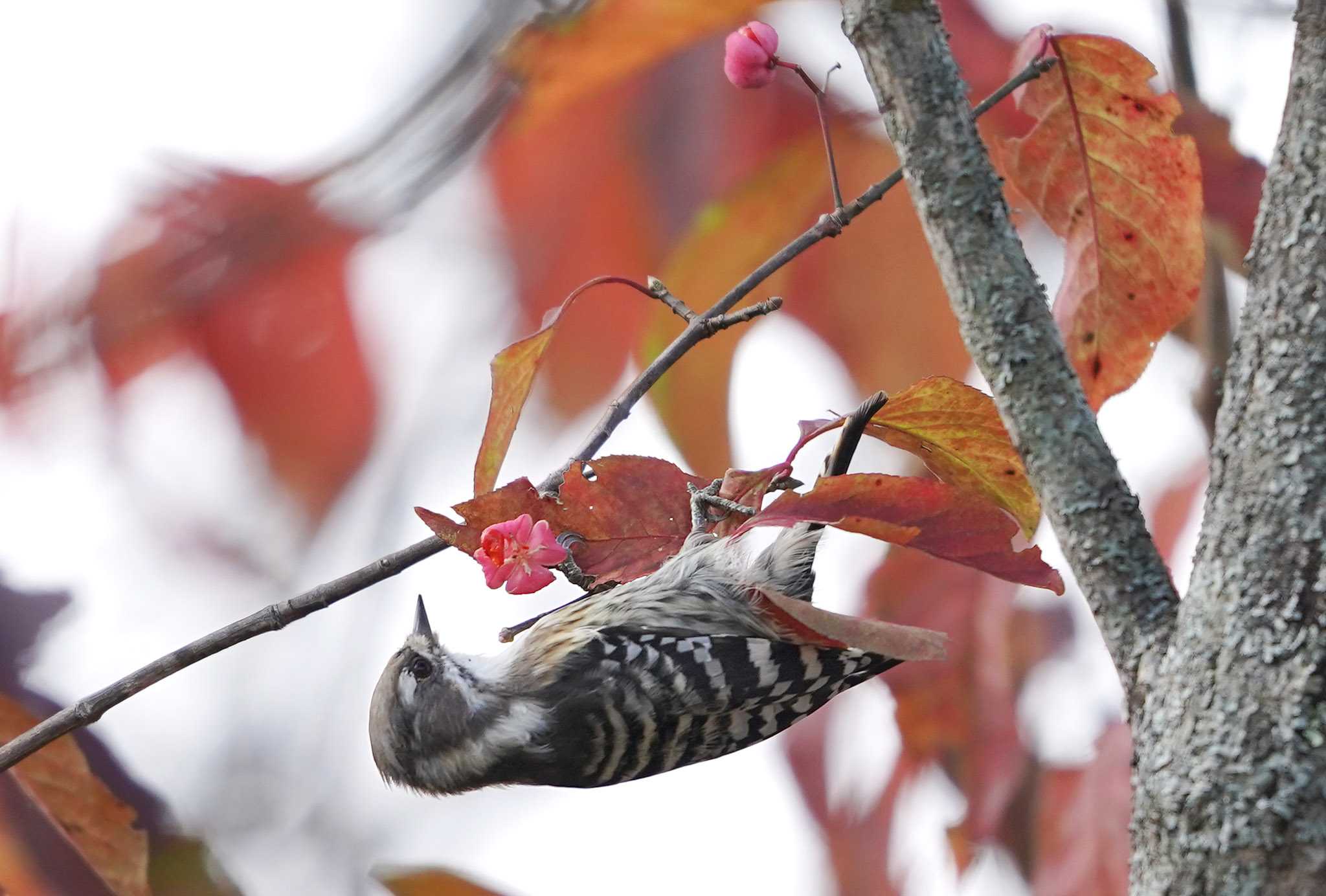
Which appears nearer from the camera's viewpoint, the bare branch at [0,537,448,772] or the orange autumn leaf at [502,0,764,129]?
the bare branch at [0,537,448,772]

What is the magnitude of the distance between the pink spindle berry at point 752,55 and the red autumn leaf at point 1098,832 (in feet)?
4.13

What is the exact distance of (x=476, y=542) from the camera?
1.18 m

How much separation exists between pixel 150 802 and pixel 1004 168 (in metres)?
1.53

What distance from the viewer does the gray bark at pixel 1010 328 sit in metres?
0.88

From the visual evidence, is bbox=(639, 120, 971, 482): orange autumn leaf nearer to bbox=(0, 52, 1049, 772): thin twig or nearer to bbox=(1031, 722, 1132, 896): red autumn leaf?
bbox=(0, 52, 1049, 772): thin twig

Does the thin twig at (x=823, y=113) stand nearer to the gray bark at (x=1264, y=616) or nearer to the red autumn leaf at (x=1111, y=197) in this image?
the red autumn leaf at (x=1111, y=197)

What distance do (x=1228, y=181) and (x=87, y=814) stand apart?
5.72 ft

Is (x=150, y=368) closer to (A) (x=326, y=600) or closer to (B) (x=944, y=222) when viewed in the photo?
(A) (x=326, y=600)

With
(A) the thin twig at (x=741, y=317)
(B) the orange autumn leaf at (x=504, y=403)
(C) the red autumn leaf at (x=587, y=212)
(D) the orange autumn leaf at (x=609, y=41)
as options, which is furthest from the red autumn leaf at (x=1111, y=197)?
(C) the red autumn leaf at (x=587, y=212)

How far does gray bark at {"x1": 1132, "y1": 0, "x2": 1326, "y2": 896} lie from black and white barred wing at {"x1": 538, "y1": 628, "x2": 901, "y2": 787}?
109 cm

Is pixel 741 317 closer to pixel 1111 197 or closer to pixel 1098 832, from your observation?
pixel 1111 197

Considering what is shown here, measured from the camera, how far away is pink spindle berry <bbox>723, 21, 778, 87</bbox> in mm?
1384

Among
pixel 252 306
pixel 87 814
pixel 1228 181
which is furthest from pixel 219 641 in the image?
pixel 1228 181

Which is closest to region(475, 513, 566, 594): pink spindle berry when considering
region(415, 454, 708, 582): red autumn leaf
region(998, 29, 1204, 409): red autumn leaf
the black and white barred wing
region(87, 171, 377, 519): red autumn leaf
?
region(415, 454, 708, 582): red autumn leaf
